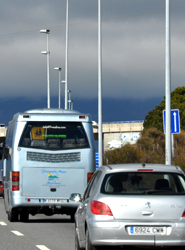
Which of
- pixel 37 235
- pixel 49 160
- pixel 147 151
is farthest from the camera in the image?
pixel 147 151

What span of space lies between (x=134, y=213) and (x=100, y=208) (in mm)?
502

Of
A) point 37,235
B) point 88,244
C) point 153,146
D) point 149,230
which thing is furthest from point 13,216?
point 153,146

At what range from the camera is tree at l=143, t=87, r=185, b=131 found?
362ft

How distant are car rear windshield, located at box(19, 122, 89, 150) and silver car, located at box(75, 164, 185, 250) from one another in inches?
428

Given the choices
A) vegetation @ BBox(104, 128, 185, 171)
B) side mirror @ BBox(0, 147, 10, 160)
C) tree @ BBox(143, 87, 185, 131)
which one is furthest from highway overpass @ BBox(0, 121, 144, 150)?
side mirror @ BBox(0, 147, 10, 160)

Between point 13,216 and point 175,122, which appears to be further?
point 175,122

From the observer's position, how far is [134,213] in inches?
464

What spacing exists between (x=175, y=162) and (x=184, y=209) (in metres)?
40.1

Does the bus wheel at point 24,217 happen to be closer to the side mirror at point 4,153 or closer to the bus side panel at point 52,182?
the bus side panel at point 52,182

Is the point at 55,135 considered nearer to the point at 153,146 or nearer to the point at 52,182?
the point at 52,182

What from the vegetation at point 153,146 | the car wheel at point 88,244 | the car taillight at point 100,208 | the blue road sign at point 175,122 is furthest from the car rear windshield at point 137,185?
the vegetation at point 153,146

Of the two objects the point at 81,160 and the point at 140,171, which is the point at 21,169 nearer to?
the point at 81,160

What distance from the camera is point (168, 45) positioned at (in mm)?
30281

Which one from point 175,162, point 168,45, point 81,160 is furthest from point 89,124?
point 175,162
